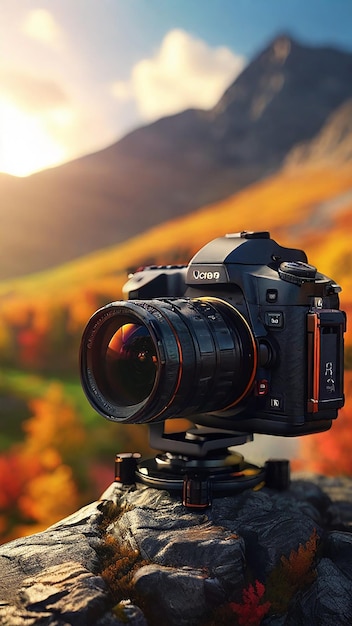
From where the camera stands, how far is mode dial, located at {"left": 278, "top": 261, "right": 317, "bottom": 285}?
2422 millimetres

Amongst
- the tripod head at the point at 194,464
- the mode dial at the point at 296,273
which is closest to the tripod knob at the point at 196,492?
the tripod head at the point at 194,464

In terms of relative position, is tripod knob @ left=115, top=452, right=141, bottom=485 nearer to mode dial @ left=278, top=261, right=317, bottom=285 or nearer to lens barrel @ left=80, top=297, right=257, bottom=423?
lens barrel @ left=80, top=297, right=257, bottom=423

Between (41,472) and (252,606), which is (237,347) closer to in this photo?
(252,606)

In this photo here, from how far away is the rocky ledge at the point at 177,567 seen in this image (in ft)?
6.50

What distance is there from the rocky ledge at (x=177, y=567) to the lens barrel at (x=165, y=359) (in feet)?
1.17

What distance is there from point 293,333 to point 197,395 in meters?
0.39

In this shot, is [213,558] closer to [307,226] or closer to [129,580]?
[129,580]

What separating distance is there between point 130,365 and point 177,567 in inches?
24.6

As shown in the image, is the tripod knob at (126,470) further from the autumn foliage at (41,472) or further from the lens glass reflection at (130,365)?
the autumn foliage at (41,472)

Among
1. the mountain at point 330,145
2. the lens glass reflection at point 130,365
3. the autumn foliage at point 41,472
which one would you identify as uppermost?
the mountain at point 330,145

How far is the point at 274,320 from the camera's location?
2.45m

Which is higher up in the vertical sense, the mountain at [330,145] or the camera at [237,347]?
the mountain at [330,145]

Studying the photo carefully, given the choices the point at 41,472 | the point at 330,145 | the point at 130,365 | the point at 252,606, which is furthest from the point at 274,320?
the point at 330,145

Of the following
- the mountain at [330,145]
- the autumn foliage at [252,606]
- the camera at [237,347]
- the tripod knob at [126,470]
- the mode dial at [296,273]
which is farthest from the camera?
the mountain at [330,145]
